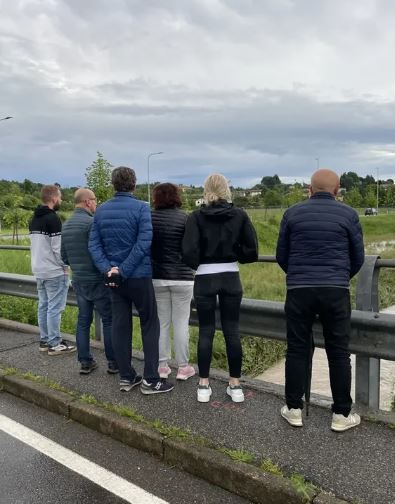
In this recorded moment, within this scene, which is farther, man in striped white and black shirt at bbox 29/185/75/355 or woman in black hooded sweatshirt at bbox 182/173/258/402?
man in striped white and black shirt at bbox 29/185/75/355

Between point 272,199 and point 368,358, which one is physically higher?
point 272,199

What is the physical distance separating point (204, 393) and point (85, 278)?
1.54 metres

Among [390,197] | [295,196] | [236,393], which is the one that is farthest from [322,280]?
[390,197]

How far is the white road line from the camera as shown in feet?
9.61

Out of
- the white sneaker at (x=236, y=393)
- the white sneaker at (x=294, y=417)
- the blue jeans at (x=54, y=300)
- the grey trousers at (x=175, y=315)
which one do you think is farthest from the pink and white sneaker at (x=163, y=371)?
the blue jeans at (x=54, y=300)

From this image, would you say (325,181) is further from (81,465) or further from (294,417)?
(81,465)

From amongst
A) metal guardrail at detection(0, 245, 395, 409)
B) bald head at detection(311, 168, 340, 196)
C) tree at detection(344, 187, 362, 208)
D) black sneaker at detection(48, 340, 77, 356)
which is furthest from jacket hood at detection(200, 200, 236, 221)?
tree at detection(344, 187, 362, 208)

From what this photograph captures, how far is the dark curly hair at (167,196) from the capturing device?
419cm

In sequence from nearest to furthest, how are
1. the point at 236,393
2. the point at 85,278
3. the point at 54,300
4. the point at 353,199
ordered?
1. the point at 236,393
2. the point at 85,278
3. the point at 54,300
4. the point at 353,199

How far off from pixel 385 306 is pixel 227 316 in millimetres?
11880

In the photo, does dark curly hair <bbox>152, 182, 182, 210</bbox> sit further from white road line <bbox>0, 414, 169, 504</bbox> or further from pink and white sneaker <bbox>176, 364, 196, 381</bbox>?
white road line <bbox>0, 414, 169, 504</bbox>

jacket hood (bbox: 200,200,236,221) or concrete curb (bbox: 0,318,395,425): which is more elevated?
jacket hood (bbox: 200,200,236,221)

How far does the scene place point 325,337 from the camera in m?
3.49

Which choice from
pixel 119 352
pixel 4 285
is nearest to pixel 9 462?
pixel 119 352
